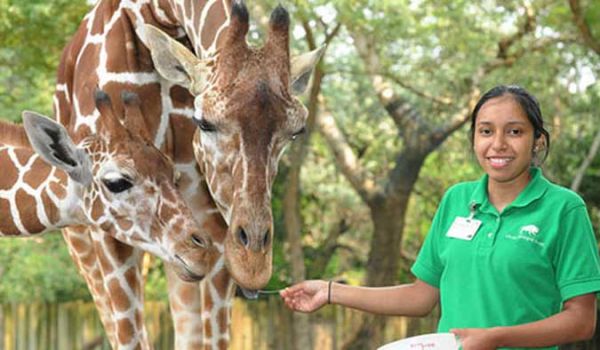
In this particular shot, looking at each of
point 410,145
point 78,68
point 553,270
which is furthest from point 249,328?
point 553,270

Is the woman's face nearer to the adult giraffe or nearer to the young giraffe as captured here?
the adult giraffe

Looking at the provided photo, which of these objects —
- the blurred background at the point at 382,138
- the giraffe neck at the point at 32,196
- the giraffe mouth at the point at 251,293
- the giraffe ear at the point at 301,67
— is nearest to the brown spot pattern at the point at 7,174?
the giraffe neck at the point at 32,196

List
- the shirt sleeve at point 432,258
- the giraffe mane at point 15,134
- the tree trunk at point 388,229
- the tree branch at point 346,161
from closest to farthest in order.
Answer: the shirt sleeve at point 432,258
the giraffe mane at point 15,134
the tree trunk at point 388,229
the tree branch at point 346,161

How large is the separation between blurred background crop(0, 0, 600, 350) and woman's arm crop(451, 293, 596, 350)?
714 centimetres

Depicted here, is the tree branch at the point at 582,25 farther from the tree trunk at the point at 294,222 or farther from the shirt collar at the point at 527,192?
the shirt collar at the point at 527,192

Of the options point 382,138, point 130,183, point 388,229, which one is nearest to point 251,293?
point 130,183

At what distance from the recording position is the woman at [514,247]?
256 centimetres

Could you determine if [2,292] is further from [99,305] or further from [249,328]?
[99,305]

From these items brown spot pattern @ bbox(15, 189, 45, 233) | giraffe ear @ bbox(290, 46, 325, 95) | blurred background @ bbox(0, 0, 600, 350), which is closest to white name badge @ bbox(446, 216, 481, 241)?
giraffe ear @ bbox(290, 46, 325, 95)

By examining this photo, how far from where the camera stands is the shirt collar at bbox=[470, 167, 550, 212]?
2.68 m

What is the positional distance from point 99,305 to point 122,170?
61.2 inches

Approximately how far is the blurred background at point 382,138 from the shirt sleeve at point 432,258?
22.2 ft

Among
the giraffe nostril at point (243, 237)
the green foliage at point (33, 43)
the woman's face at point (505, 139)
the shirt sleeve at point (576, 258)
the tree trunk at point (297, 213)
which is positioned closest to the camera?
the shirt sleeve at point (576, 258)

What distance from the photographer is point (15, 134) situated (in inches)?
174
